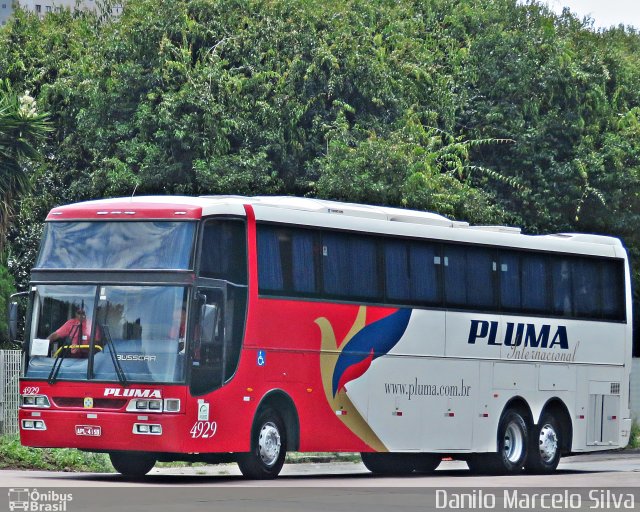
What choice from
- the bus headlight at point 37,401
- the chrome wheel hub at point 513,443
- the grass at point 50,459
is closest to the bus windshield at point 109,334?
the bus headlight at point 37,401

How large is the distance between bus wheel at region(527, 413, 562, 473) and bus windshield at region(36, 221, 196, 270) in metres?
8.06

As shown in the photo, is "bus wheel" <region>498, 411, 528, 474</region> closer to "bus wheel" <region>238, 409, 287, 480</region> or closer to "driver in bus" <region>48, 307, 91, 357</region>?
"bus wheel" <region>238, 409, 287, 480</region>

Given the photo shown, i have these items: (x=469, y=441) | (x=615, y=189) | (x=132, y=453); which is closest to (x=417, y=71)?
(x=615, y=189)

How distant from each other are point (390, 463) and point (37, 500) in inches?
389

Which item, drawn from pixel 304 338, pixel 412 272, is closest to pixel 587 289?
pixel 412 272

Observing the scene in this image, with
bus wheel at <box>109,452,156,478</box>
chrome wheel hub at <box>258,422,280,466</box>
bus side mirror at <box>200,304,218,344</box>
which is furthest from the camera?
bus wheel at <box>109,452,156,478</box>

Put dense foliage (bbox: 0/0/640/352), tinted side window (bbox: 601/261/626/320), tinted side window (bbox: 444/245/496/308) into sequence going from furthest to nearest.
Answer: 1. dense foliage (bbox: 0/0/640/352)
2. tinted side window (bbox: 601/261/626/320)
3. tinted side window (bbox: 444/245/496/308)

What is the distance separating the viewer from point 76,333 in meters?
18.7

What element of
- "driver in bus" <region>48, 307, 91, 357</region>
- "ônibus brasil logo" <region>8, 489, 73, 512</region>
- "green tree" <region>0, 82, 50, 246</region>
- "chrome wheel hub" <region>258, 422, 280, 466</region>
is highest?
"green tree" <region>0, 82, 50, 246</region>

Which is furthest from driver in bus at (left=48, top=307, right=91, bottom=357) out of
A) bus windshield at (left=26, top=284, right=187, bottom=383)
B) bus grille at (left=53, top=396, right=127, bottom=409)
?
bus grille at (left=53, top=396, right=127, bottom=409)

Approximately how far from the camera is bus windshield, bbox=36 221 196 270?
61.3ft

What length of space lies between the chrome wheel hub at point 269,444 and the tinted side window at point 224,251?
196cm

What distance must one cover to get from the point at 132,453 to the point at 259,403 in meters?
2.07

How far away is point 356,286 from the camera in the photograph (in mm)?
20984
